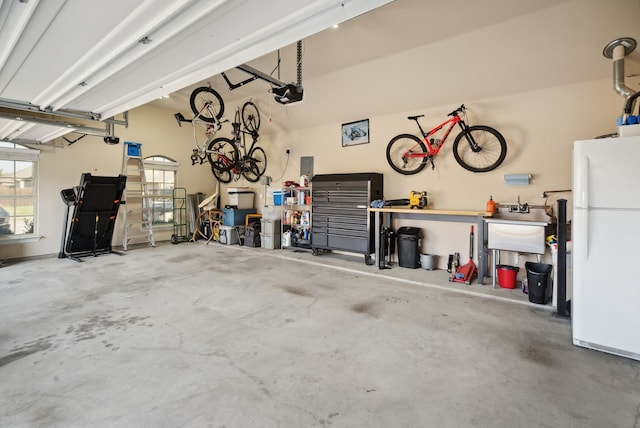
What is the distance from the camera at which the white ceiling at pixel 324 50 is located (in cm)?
163

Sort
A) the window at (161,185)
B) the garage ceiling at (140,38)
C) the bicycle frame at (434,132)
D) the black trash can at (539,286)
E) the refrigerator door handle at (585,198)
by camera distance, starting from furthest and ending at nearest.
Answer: the window at (161,185) → the bicycle frame at (434,132) → the black trash can at (539,286) → the refrigerator door handle at (585,198) → the garage ceiling at (140,38)

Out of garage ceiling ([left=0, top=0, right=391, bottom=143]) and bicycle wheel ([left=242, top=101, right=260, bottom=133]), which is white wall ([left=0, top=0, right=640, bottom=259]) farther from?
garage ceiling ([left=0, top=0, right=391, bottom=143])

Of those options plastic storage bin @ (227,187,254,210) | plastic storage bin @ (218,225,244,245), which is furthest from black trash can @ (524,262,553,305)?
plastic storage bin @ (227,187,254,210)

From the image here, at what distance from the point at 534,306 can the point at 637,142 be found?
2.01 metres

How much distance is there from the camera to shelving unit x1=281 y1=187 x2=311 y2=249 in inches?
263

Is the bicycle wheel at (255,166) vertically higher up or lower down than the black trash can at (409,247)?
higher up

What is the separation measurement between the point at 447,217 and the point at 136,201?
7.21m

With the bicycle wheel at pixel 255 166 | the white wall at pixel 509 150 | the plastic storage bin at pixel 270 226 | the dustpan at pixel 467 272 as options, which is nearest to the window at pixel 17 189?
the bicycle wheel at pixel 255 166

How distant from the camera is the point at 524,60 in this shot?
3799mm

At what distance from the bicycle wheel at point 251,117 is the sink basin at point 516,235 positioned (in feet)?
17.1

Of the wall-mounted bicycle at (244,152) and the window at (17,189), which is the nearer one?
the window at (17,189)

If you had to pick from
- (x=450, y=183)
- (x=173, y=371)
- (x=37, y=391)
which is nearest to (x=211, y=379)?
(x=173, y=371)

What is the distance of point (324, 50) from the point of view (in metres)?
4.32

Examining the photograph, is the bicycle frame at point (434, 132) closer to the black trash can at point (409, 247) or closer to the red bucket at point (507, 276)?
the black trash can at point (409, 247)
